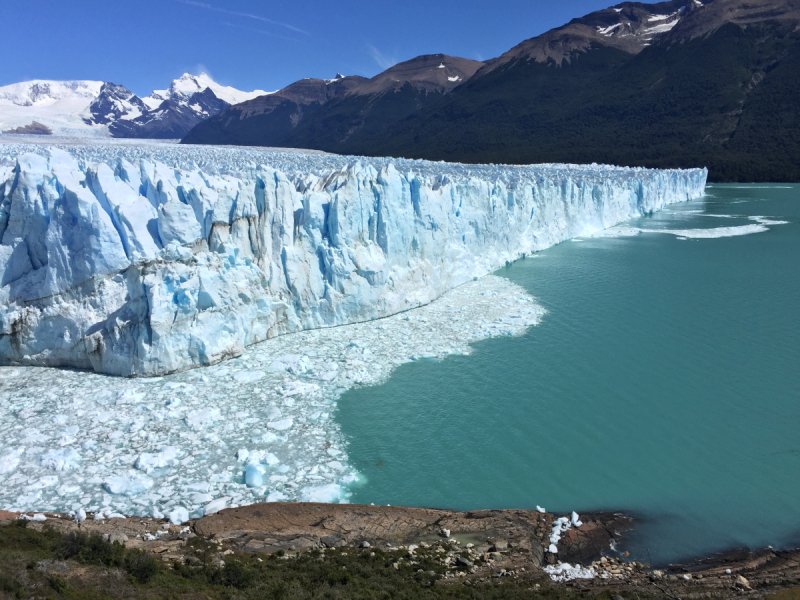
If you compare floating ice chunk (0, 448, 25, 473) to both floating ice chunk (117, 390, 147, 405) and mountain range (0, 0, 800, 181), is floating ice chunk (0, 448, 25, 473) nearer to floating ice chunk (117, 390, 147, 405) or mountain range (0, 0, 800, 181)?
floating ice chunk (117, 390, 147, 405)

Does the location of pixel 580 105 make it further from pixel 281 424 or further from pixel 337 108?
pixel 281 424

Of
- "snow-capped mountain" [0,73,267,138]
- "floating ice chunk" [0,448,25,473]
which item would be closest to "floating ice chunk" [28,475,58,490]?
"floating ice chunk" [0,448,25,473]

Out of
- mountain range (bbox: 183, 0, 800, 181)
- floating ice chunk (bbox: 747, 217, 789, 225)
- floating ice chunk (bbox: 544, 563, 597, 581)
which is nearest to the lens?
floating ice chunk (bbox: 544, 563, 597, 581)

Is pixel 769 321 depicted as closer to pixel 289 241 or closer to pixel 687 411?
pixel 687 411

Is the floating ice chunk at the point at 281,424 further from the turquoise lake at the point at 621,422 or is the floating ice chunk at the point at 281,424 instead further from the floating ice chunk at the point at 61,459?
the floating ice chunk at the point at 61,459

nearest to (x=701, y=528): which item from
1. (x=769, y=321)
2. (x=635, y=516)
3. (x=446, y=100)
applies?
(x=635, y=516)

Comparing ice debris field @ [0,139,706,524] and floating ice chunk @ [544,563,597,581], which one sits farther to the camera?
ice debris field @ [0,139,706,524]
